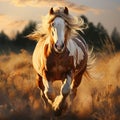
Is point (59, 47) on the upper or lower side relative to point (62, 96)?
upper

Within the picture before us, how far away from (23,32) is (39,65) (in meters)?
0.34

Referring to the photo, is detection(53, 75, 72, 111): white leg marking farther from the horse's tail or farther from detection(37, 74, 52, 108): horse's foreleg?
the horse's tail

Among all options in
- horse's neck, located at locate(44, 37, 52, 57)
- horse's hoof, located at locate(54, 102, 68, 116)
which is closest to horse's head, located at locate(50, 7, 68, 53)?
horse's neck, located at locate(44, 37, 52, 57)

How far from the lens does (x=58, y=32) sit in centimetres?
335

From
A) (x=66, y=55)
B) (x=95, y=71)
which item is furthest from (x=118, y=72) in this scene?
→ (x=66, y=55)

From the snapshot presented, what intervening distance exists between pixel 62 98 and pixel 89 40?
1.92 ft

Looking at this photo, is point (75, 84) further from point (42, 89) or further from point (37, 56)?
point (37, 56)

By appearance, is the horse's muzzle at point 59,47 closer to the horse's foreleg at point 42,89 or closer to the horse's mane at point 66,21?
the horse's mane at point 66,21

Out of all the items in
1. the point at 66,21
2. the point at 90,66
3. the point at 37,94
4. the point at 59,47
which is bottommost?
the point at 37,94

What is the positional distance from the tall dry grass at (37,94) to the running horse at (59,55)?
Answer: 8cm

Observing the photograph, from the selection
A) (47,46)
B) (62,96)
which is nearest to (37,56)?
(47,46)

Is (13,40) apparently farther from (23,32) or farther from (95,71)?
(95,71)

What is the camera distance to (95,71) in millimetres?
3861

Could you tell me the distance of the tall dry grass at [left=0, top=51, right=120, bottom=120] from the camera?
384 centimetres
